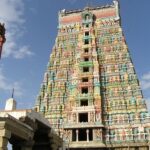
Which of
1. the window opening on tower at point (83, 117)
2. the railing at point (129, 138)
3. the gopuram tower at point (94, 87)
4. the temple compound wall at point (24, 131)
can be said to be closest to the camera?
the temple compound wall at point (24, 131)

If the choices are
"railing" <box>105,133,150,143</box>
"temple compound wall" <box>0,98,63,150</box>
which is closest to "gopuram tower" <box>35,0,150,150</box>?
"railing" <box>105,133,150,143</box>

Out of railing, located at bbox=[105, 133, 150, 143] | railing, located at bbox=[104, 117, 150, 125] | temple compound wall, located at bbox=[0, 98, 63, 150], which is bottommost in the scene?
temple compound wall, located at bbox=[0, 98, 63, 150]

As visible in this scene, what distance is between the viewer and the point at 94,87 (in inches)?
1951

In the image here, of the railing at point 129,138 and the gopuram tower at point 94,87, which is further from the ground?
the gopuram tower at point 94,87

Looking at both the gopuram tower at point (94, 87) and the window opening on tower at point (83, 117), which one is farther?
the window opening on tower at point (83, 117)

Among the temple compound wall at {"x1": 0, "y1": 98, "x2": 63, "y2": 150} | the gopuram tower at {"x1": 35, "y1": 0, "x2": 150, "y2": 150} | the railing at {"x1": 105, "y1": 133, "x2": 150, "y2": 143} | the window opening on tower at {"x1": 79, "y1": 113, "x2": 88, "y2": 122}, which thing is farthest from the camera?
the window opening on tower at {"x1": 79, "y1": 113, "x2": 88, "y2": 122}

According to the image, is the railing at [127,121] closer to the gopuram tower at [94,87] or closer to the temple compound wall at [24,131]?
the gopuram tower at [94,87]

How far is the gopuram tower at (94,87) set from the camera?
146ft

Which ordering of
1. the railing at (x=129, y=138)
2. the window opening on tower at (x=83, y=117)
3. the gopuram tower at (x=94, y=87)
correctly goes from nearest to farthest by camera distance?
the railing at (x=129, y=138) < the gopuram tower at (x=94, y=87) < the window opening on tower at (x=83, y=117)

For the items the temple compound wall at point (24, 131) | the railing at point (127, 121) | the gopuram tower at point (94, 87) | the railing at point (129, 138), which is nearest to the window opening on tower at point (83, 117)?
the gopuram tower at point (94, 87)

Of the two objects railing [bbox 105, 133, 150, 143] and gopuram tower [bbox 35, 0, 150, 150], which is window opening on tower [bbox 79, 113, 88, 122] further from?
railing [bbox 105, 133, 150, 143]

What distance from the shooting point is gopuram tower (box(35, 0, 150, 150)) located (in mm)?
44438

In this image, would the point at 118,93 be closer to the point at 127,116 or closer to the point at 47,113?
the point at 127,116

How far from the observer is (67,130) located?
45531 mm
